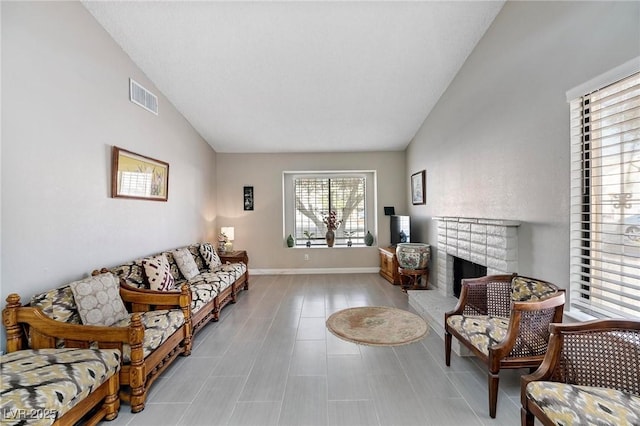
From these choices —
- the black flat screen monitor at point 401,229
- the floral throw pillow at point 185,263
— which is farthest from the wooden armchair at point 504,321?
the floral throw pillow at point 185,263

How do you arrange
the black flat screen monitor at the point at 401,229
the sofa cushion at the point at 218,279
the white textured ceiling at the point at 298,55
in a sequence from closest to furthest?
the white textured ceiling at the point at 298,55 < the sofa cushion at the point at 218,279 < the black flat screen monitor at the point at 401,229

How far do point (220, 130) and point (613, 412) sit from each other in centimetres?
549

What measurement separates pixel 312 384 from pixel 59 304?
1.98 meters

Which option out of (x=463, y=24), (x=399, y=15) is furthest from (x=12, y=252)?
(x=463, y=24)

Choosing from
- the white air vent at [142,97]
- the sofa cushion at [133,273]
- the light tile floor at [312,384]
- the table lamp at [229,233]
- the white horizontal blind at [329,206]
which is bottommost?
the light tile floor at [312,384]

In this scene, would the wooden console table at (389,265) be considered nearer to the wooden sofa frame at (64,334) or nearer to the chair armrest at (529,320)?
the chair armrest at (529,320)

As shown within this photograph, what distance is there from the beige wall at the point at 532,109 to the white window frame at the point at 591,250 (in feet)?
0.18

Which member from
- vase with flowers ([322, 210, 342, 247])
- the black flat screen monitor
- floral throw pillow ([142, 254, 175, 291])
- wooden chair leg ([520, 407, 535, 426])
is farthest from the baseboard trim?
wooden chair leg ([520, 407, 535, 426])

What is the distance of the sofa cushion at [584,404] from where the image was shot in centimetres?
118

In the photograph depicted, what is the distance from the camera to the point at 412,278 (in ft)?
15.7

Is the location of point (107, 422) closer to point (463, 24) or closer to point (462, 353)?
point (462, 353)

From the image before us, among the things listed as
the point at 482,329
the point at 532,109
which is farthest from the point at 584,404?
the point at 532,109

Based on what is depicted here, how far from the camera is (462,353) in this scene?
2.50 m

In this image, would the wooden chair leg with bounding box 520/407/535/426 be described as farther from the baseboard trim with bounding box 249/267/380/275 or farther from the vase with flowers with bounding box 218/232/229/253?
the vase with flowers with bounding box 218/232/229/253
